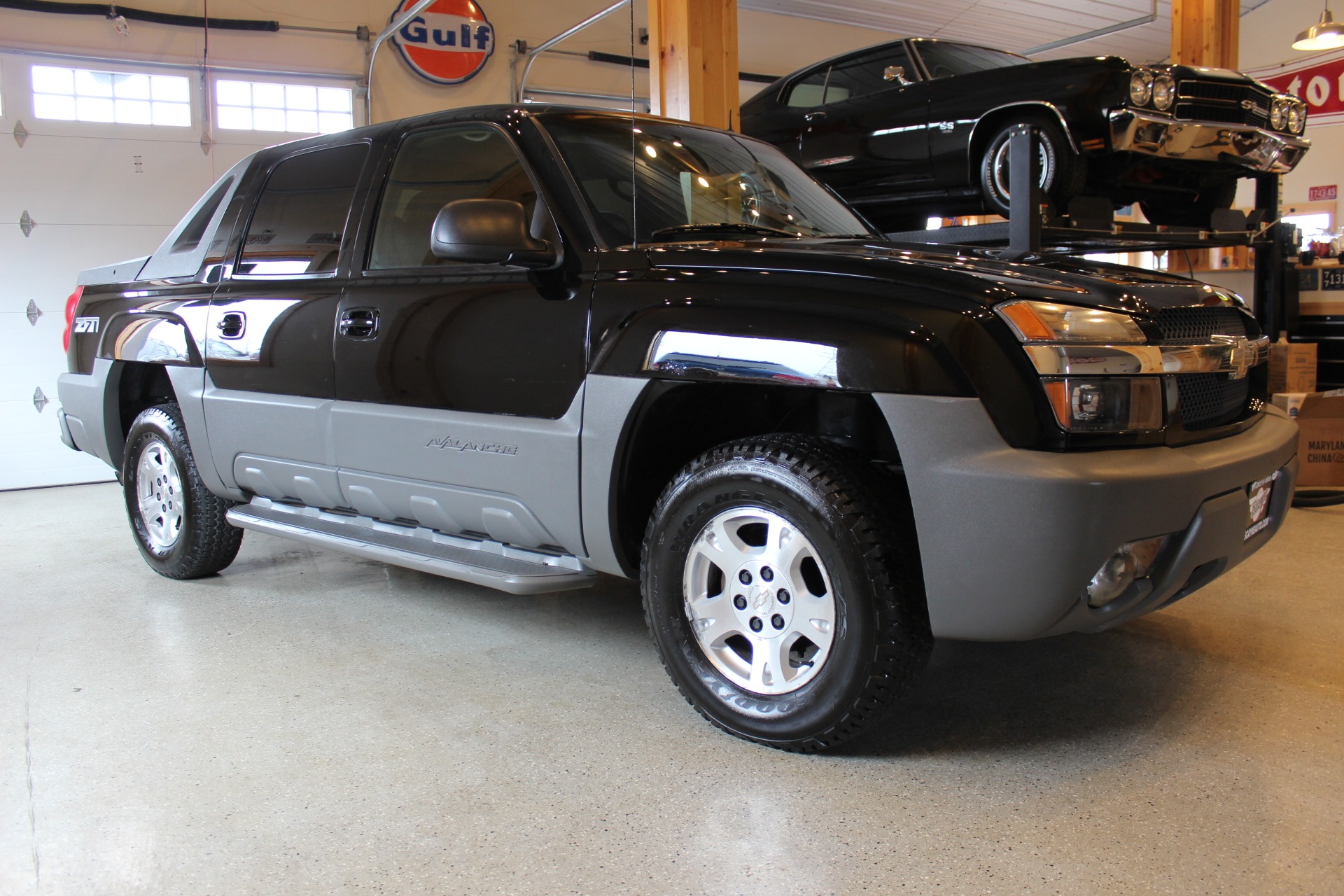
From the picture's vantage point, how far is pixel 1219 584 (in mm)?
3746

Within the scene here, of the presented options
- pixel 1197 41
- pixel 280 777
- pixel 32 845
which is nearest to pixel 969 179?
pixel 1197 41

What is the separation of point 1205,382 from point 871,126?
170 inches

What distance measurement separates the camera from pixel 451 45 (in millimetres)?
8758

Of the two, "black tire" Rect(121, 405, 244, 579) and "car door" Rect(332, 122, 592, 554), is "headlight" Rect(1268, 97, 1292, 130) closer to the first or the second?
"car door" Rect(332, 122, 592, 554)

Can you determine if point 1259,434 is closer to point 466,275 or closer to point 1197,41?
point 466,275

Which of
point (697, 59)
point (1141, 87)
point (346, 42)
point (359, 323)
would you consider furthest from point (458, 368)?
point (346, 42)

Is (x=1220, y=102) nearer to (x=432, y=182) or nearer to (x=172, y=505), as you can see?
(x=432, y=182)

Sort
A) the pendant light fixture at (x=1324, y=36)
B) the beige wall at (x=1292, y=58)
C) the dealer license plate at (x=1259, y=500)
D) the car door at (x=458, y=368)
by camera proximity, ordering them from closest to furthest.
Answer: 1. the dealer license plate at (x=1259, y=500)
2. the car door at (x=458, y=368)
3. the pendant light fixture at (x=1324, y=36)
4. the beige wall at (x=1292, y=58)

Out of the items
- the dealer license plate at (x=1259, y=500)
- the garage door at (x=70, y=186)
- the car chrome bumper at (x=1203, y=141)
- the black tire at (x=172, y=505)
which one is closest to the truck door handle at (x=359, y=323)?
the black tire at (x=172, y=505)

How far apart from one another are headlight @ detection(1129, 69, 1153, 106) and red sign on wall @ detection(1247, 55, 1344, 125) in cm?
1030

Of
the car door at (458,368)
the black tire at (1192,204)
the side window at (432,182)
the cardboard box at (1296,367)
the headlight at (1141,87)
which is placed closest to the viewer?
the car door at (458,368)

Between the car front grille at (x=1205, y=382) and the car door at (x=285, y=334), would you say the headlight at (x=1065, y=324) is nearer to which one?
the car front grille at (x=1205, y=382)

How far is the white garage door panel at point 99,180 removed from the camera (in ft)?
23.9

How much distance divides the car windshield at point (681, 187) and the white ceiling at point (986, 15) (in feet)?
27.7
